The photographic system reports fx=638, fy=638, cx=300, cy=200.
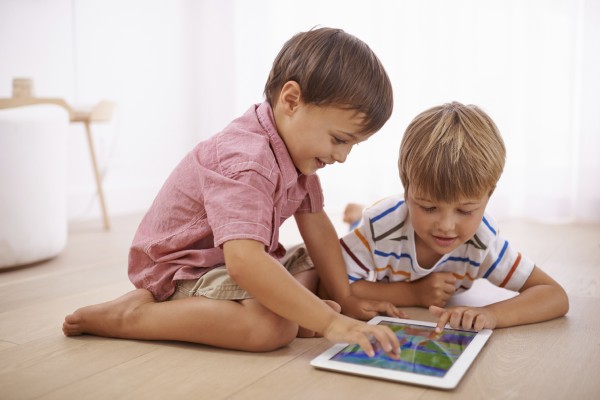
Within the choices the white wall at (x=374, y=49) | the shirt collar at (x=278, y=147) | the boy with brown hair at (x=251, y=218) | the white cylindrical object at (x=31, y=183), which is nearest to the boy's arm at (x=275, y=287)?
the boy with brown hair at (x=251, y=218)

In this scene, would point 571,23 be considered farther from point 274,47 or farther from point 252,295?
point 252,295

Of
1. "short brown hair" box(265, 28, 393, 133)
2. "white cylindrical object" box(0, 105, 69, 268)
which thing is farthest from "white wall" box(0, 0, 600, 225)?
"short brown hair" box(265, 28, 393, 133)

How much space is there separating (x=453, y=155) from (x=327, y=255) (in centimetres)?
31

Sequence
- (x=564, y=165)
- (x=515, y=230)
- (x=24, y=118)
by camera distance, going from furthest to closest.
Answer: (x=564, y=165)
(x=515, y=230)
(x=24, y=118)

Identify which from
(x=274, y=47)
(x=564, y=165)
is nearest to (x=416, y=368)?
(x=564, y=165)

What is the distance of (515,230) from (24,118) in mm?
1523

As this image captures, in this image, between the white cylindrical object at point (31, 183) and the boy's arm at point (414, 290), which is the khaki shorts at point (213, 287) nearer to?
the boy's arm at point (414, 290)

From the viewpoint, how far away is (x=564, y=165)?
2289 mm

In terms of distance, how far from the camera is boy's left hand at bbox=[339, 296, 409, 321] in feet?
3.63

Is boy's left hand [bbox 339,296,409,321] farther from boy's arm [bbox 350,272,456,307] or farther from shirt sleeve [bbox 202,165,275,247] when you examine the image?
shirt sleeve [bbox 202,165,275,247]

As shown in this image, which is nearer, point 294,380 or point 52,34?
point 294,380

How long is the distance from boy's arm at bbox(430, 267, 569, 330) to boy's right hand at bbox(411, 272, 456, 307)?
0.38ft

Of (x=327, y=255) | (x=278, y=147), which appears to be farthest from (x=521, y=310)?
(x=278, y=147)

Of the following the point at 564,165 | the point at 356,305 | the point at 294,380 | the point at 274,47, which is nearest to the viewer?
the point at 294,380
